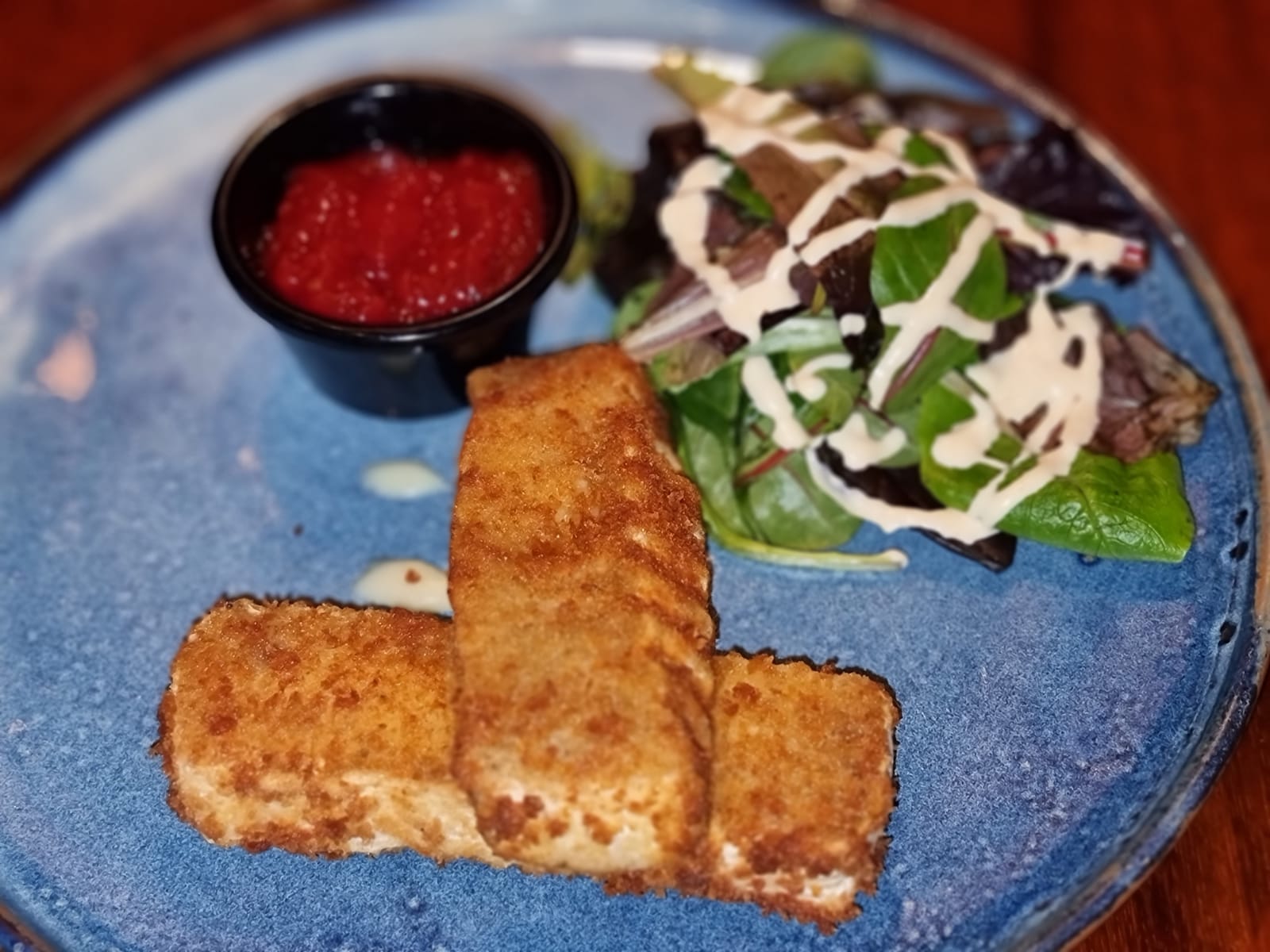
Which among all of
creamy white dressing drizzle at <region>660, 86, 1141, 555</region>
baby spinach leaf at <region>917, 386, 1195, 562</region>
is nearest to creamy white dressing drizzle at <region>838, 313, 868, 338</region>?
creamy white dressing drizzle at <region>660, 86, 1141, 555</region>

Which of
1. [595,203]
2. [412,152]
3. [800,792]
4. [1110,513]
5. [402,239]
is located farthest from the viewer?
[595,203]

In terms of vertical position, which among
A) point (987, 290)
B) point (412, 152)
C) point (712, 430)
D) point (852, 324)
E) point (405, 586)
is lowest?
point (405, 586)

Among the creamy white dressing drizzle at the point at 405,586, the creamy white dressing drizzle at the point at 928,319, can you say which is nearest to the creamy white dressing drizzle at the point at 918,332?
the creamy white dressing drizzle at the point at 928,319

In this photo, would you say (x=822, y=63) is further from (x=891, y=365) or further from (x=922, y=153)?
(x=891, y=365)

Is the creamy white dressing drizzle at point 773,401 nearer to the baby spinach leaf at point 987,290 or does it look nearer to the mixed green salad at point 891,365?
the mixed green salad at point 891,365

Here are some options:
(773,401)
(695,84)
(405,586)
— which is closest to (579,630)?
(405,586)

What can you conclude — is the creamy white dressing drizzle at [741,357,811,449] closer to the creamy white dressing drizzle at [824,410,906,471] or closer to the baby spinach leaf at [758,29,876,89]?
the creamy white dressing drizzle at [824,410,906,471]

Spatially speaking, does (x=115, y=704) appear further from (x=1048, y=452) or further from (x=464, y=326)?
(x=1048, y=452)
